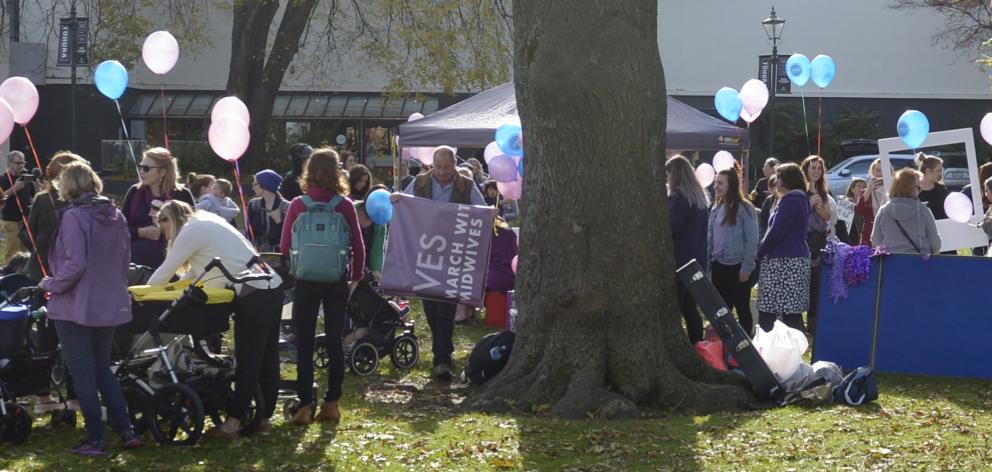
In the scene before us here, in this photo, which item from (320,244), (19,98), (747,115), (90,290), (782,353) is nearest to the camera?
(90,290)

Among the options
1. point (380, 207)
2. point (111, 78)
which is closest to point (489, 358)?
point (380, 207)

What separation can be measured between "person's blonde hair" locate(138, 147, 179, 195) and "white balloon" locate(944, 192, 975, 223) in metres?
7.66

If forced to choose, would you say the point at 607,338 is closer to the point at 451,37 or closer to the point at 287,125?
the point at 451,37

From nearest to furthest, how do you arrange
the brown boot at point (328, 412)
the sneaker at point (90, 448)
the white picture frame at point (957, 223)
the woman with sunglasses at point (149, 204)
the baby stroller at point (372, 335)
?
the sneaker at point (90, 448) < the brown boot at point (328, 412) < the woman with sunglasses at point (149, 204) < the baby stroller at point (372, 335) < the white picture frame at point (957, 223)

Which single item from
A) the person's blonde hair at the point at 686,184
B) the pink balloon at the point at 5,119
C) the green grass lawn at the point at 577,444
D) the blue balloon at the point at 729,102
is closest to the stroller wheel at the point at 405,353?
the green grass lawn at the point at 577,444

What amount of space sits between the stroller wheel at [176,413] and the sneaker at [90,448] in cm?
29

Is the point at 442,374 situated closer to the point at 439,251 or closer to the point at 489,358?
the point at 489,358

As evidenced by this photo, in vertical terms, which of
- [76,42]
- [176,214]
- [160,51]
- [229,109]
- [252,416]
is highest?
[76,42]

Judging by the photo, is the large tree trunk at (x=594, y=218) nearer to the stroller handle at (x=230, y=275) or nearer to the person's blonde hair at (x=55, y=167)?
the stroller handle at (x=230, y=275)

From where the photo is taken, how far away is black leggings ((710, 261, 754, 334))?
10.3 m

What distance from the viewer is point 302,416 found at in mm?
7543

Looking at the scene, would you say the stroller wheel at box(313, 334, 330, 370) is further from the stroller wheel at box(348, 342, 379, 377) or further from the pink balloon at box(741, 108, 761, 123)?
the pink balloon at box(741, 108, 761, 123)

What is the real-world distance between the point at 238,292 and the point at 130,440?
1.01 meters

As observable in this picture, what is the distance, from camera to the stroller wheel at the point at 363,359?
9.72 meters
